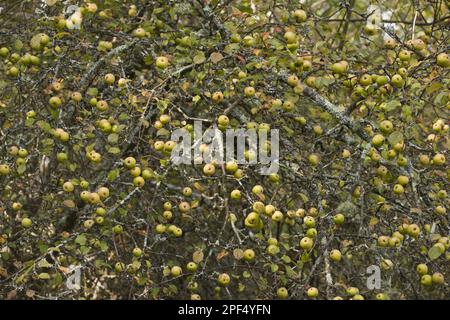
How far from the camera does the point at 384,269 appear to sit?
8.42ft

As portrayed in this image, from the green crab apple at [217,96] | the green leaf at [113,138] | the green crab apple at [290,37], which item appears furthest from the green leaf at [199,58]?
the green leaf at [113,138]

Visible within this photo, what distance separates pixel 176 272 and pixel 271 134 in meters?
0.83

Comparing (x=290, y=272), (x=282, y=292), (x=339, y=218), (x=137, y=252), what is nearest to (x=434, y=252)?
(x=339, y=218)

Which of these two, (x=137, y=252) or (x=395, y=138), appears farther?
(x=137, y=252)

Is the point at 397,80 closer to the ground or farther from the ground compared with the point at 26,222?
farther from the ground

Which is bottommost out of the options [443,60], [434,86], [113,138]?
[113,138]

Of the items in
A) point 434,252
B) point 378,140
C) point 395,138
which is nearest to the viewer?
point 434,252

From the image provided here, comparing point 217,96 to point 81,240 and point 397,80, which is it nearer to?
point 397,80

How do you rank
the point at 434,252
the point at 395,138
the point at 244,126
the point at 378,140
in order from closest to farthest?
the point at 434,252 → the point at 395,138 → the point at 378,140 → the point at 244,126

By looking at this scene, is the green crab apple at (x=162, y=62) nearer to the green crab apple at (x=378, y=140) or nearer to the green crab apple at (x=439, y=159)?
the green crab apple at (x=378, y=140)
